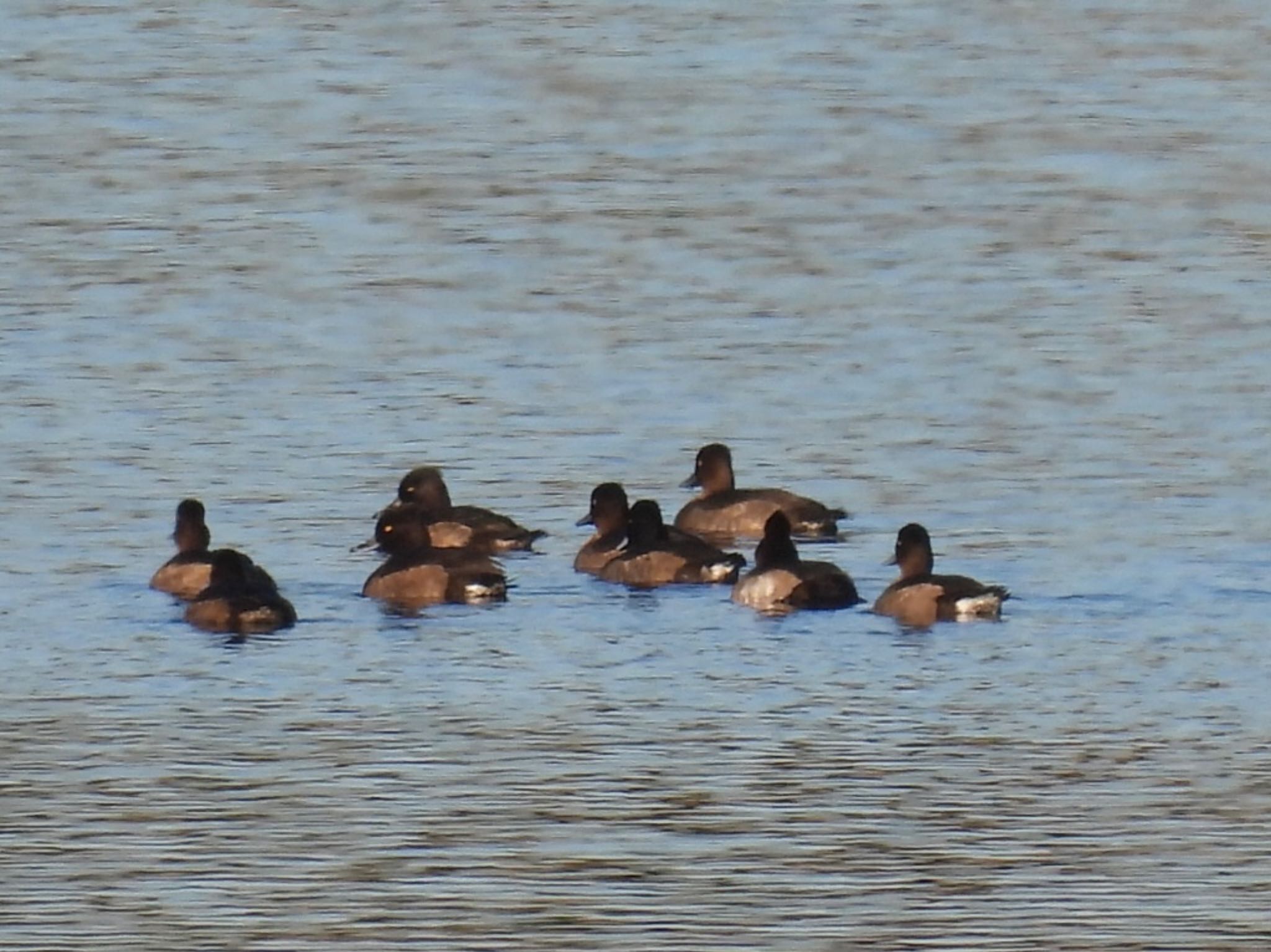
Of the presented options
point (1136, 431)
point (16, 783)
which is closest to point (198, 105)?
point (1136, 431)

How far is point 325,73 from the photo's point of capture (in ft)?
105

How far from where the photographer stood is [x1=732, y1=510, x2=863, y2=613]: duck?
15.3 meters

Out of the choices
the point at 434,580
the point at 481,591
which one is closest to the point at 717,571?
the point at 481,591

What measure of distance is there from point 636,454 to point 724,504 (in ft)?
3.84

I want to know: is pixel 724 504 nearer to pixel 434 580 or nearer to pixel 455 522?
pixel 455 522

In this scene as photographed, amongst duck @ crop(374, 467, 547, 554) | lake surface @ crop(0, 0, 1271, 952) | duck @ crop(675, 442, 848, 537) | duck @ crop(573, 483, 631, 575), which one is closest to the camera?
lake surface @ crop(0, 0, 1271, 952)

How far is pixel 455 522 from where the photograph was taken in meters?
16.7

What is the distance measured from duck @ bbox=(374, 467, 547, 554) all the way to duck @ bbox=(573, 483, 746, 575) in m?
0.34

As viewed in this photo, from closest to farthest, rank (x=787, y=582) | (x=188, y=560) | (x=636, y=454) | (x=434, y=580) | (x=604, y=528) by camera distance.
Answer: (x=787, y=582)
(x=188, y=560)
(x=434, y=580)
(x=604, y=528)
(x=636, y=454)

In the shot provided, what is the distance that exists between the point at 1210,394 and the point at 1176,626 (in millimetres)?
5182

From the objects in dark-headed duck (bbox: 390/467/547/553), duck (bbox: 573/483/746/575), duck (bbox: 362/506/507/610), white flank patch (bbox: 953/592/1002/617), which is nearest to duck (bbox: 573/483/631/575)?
duck (bbox: 573/483/746/575)

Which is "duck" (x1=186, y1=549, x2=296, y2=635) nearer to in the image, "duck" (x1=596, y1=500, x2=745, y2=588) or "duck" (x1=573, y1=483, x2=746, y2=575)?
"duck" (x1=596, y1=500, x2=745, y2=588)

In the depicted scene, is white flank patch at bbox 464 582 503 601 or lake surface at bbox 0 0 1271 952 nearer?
lake surface at bbox 0 0 1271 952

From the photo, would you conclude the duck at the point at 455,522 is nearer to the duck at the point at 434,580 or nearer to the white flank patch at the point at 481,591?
the duck at the point at 434,580
